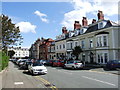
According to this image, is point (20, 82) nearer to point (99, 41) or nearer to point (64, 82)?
point (64, 82)

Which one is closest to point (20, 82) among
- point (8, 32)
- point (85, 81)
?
point (85, 81)

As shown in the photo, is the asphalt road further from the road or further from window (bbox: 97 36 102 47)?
window (bbox: 97 36 102 47)

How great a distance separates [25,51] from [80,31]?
455 feet

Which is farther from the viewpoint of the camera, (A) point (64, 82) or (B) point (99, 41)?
(B) point (99, 41)

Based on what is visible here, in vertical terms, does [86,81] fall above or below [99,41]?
below

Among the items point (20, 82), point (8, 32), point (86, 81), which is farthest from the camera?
point (8, 32)

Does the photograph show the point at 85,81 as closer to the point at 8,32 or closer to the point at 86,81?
the point at 86,81

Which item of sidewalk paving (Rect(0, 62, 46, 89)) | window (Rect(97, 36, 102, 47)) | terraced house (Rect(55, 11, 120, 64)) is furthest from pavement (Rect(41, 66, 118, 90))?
window (Rect(97, 36, 102, 47))

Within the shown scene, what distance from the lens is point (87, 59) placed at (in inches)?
1451

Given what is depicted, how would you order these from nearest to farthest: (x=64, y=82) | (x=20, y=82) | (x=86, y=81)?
(x=64, y=82) < (x=86, y=81) < (x=20, y=82)

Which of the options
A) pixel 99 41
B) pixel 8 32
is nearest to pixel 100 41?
pixel 99 41

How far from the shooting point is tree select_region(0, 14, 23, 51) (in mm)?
27737

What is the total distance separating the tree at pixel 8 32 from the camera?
2774cm

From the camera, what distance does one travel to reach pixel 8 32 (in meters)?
28.4
